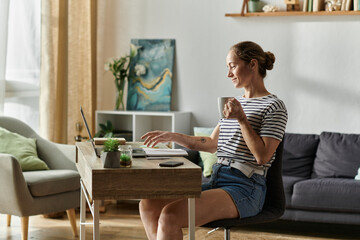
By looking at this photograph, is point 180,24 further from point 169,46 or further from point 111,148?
point 111,148

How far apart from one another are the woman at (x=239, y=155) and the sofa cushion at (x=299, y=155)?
181cm

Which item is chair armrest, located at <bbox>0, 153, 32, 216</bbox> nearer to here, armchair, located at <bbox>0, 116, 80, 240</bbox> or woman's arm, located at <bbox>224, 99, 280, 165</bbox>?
armchair, located at <bbox>0, 116, 80, 240</bbox>

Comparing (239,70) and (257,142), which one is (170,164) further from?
(239,70)

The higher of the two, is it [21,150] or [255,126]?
[255,126]

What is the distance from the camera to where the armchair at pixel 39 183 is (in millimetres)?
3465

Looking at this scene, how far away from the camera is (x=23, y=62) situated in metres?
4.50

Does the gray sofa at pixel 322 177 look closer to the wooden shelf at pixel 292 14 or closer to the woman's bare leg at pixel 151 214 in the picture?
the wooden shelf at pixel 292 14

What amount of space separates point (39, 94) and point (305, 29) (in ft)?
7.04

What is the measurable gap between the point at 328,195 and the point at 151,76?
1.90 metres

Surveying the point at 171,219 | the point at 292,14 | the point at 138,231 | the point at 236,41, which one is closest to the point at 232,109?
the point at 171,219

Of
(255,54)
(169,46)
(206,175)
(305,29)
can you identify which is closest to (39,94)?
(169,46)

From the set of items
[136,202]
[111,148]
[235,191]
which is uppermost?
[111,148]

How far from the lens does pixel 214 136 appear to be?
2.72m

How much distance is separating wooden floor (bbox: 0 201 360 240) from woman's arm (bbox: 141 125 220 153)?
4.53 ft
